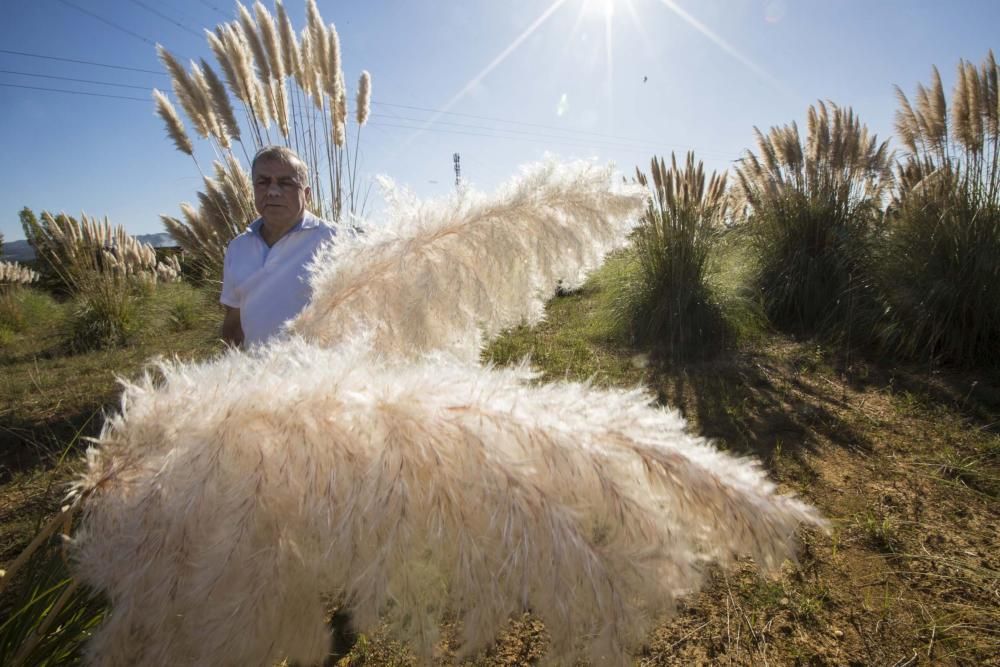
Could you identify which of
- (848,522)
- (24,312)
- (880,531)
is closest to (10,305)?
(24,312)

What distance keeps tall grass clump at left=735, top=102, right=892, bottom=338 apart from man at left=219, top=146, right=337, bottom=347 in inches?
219

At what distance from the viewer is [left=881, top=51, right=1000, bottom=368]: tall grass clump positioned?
432 centimetres

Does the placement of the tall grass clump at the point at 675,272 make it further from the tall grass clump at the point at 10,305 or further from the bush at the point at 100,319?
the tall grass clump at the point at 10,305

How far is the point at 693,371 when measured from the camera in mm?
4855

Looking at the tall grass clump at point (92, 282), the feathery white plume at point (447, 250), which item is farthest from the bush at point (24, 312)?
the feathery white plume at point (447, 250)

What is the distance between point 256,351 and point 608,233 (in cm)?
68

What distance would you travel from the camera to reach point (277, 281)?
2043 millimetres

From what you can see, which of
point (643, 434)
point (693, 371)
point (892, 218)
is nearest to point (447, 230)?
point (643, 434)

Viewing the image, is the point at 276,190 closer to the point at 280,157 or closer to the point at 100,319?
the point at 280,157

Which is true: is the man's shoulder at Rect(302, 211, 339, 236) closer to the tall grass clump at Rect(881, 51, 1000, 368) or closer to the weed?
the weed

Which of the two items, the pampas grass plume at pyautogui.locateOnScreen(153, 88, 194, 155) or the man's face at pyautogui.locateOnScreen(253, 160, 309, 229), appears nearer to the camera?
the man's face at pyautogui.locateOnScreen(253, 160, 309, 229)

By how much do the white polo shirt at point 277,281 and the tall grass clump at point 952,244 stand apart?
5330 millimetres

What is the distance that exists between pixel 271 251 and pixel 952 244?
20.0 ft

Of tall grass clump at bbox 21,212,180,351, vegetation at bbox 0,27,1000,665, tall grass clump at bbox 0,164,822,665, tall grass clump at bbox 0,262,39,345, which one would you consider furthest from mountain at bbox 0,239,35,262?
tall grass clump at bbox 0,164,822,665
